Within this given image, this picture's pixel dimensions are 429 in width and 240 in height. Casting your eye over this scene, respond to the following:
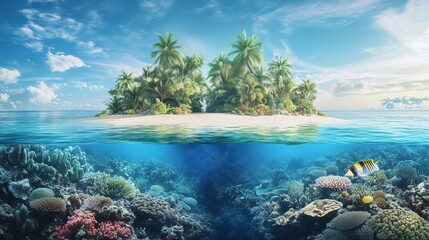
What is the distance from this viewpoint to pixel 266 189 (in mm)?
14977

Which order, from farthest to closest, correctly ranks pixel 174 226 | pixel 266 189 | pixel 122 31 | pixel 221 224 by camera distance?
pixel 266 189 → pixel 122 31 → pixel 221 224 → pixel 174 226

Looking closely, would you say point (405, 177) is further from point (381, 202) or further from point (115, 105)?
point (115, 105)

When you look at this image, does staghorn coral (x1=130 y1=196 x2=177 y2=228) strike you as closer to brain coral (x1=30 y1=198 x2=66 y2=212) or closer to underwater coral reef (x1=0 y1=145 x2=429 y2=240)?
underwater coral reef (x1=0 y1=145 x2=429 y2=240)

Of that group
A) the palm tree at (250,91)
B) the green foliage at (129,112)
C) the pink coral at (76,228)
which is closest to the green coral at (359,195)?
the pink coral at (76,228)

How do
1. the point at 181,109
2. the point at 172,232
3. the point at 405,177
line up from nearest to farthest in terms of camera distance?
the point at 172,232
the point at 405,177
the point at 181,109

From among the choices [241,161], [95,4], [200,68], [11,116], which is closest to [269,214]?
[241,161]

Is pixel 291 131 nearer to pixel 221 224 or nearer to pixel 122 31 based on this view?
pixel 221 224

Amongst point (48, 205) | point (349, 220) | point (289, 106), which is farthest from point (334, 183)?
point (289, 106)

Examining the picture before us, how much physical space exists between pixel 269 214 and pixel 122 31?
8.65 m

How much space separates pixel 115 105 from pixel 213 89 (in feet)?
20.8

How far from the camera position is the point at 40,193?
10562mm

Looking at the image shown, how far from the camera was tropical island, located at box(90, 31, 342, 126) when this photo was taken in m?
20.0

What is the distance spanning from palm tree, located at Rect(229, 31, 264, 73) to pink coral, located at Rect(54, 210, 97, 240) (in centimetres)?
1464

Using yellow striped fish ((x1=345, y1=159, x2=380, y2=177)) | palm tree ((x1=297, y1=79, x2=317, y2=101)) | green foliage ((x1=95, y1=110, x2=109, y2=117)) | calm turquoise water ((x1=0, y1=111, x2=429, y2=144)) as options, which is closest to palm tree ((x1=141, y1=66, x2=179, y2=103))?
green foliage ((x1=95, y1=110, x2=109, y2=117))
